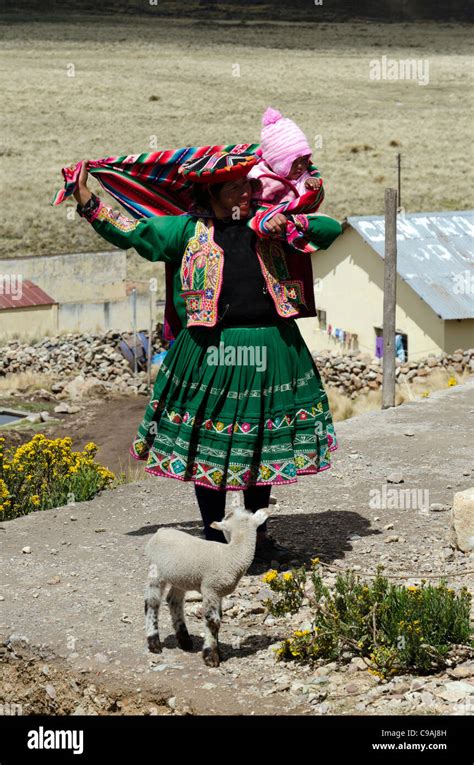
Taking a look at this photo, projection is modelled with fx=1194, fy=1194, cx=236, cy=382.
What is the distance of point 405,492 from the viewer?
8.66 m

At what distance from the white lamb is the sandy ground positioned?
0.20 meters

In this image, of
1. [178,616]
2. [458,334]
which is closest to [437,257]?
[458,334]

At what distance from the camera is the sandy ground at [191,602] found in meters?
5.41

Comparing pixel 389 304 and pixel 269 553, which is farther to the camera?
pixel 389 304

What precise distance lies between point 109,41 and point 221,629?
7424 cm

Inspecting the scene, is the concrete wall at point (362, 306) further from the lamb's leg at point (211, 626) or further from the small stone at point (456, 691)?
the small stone at point (456, 691)

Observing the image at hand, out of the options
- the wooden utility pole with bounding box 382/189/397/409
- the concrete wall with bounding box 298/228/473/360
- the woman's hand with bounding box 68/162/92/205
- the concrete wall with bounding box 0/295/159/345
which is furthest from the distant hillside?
the woman's hand with bounding box 68/162/92/205

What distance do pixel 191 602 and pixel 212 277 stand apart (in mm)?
1801

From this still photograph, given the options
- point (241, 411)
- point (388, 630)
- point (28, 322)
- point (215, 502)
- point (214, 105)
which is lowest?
point (388, 630)

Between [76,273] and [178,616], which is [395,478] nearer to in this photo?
[178,616]

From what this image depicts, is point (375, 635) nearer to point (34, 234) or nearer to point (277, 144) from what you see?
point (277, 144)

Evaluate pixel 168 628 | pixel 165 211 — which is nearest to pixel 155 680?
pixel 168 628

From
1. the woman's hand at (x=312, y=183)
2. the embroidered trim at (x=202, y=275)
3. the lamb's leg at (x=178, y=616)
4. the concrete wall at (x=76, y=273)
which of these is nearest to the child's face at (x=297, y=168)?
the woman's hand at (x=312, y=183)

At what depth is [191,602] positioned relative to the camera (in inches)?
260
